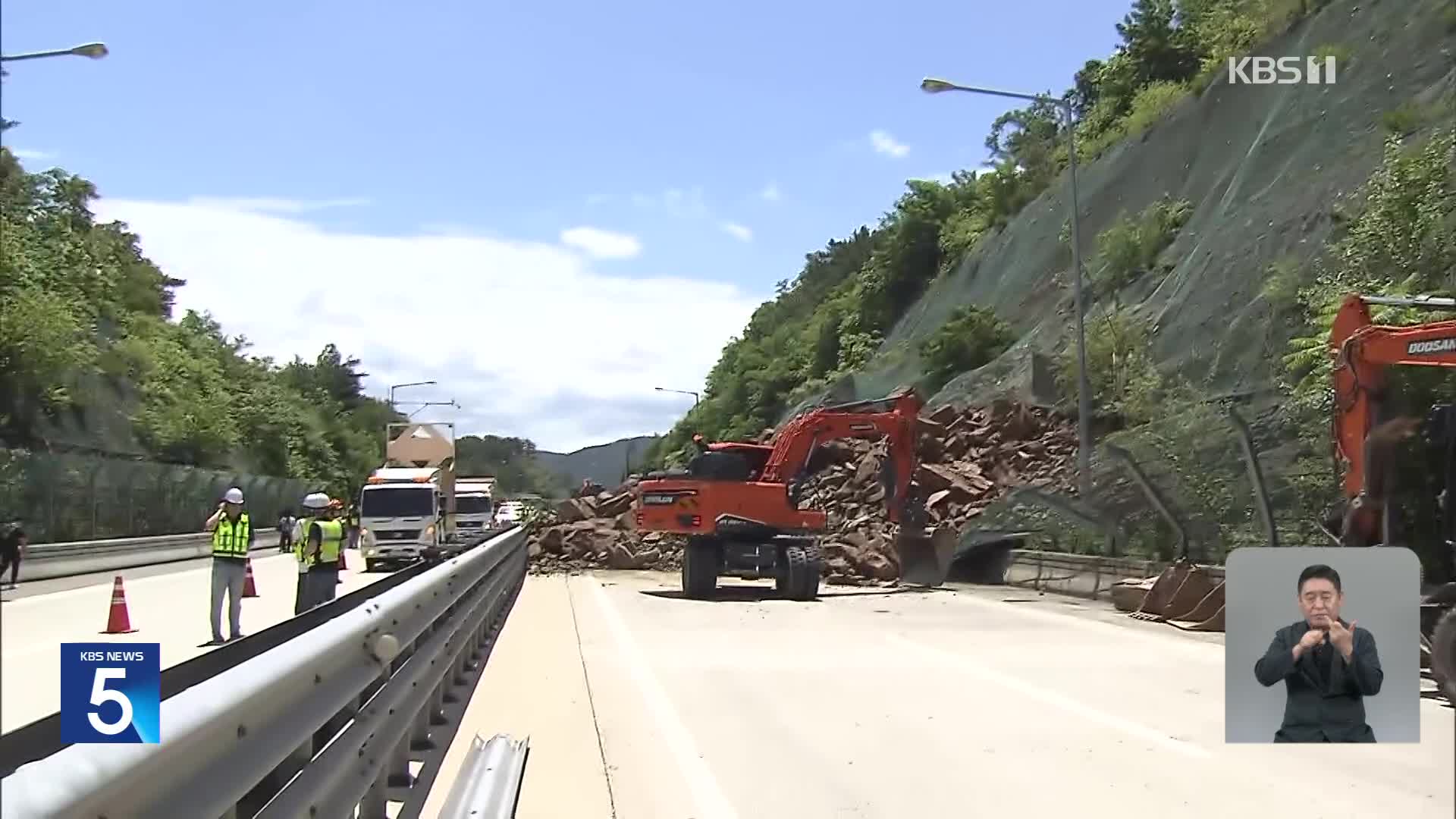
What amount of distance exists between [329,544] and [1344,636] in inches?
494

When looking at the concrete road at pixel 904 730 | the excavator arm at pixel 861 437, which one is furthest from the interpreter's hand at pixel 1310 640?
the excavator arm at pixel 861 437

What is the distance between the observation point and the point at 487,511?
52.8 metres

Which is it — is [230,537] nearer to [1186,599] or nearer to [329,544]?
[329,544]

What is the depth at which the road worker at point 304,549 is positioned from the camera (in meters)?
11.2

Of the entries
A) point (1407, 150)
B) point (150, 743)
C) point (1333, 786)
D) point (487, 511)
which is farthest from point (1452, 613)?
point (487, 511)

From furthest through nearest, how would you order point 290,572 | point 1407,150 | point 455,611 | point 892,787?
point 1407,150, point 290,572, point 455,611, point 892,787

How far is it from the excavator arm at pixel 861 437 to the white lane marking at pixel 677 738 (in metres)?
9.17

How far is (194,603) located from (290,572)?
1143cm

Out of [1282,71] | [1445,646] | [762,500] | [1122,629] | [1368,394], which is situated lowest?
[1122,629]

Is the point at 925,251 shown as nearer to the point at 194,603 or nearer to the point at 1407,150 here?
the point at 1407,150

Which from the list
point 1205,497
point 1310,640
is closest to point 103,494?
point 1310,640

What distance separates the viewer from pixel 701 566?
1074 inches

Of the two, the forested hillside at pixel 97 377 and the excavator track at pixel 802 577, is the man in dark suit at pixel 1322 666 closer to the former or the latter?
the forested hillside at pixel 97 377

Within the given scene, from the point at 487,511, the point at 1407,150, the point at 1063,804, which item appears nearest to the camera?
the point at 1063,804
